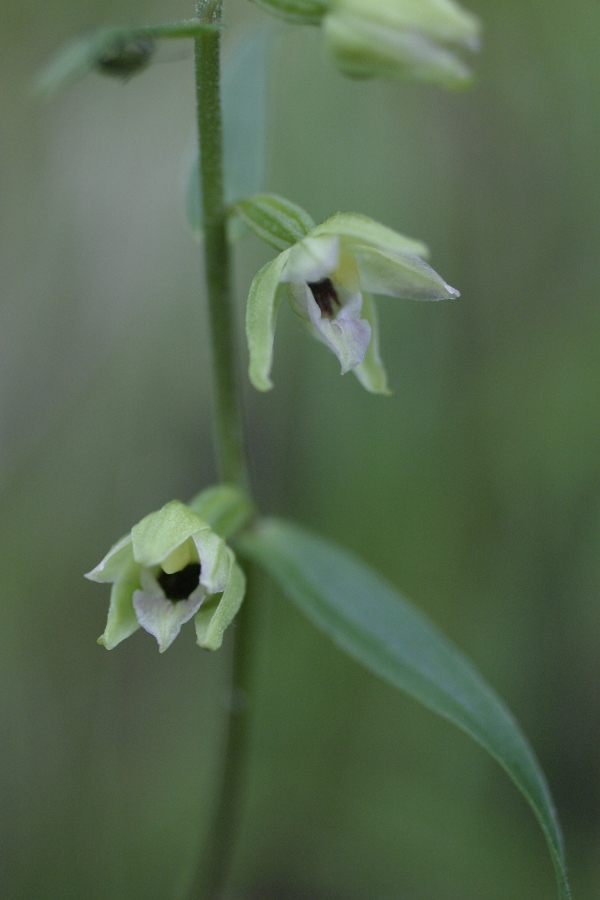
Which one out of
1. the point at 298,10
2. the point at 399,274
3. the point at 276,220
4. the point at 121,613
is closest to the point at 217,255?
the point at 276,220

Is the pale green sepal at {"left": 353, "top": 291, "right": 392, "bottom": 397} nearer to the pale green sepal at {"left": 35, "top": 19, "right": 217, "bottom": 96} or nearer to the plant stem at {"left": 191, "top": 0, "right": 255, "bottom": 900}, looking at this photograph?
the plant stem at {"left": 191, "top": 0, "right": 255, "bottom": 900}

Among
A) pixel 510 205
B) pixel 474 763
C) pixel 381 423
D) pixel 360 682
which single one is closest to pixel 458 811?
pixel 474 763

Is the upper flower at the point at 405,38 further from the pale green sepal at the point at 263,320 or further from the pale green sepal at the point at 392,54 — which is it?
the pale green sepal at the point at 263,320

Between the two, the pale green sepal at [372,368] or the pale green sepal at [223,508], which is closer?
the pale green sepal at [372,368]

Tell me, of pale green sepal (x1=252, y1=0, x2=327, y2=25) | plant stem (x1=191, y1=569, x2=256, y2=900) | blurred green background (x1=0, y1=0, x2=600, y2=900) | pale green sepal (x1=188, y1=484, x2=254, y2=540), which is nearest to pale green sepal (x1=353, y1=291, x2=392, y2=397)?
pale green sepal (x1=188, y1=484, x2=254, y2=540)

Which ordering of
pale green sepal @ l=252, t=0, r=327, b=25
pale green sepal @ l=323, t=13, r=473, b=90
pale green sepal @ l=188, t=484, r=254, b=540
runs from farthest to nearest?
1. pale green sepal @ l=188, t=484, r=254, b=540
2. pale green sepal @ l=252, t=0, r=327, b=25
3. pale green sepal @ l=323, t=13, r=473, b=90

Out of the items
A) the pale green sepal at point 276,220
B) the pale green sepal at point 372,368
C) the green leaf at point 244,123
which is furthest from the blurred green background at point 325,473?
the pale green sepal at point 276,220
